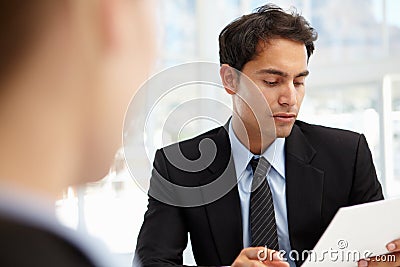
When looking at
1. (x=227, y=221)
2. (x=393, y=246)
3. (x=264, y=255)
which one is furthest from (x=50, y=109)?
(x=227, y=221)

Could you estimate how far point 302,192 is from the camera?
6.03ft

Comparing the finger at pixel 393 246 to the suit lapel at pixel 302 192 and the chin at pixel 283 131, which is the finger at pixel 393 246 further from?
the chin at pixel 283 131

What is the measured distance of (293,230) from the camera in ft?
5.81

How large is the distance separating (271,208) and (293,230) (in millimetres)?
87

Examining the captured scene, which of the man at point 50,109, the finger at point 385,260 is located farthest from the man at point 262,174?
the man at point 50,109

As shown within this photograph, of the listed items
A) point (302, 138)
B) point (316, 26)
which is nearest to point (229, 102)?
point (316, 26)

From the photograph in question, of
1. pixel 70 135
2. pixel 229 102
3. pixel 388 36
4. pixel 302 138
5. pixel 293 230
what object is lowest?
pixel 293 230

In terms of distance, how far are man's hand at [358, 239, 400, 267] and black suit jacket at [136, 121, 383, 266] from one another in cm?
22

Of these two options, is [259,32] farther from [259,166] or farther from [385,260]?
[385,260]

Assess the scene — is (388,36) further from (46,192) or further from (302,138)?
(46,192)

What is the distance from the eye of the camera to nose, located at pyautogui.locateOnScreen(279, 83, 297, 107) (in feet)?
5.98

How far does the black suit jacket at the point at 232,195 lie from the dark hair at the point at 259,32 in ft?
0.79

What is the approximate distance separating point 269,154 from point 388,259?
0.46 m

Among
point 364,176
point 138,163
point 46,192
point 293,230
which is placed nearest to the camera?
point 46,192
